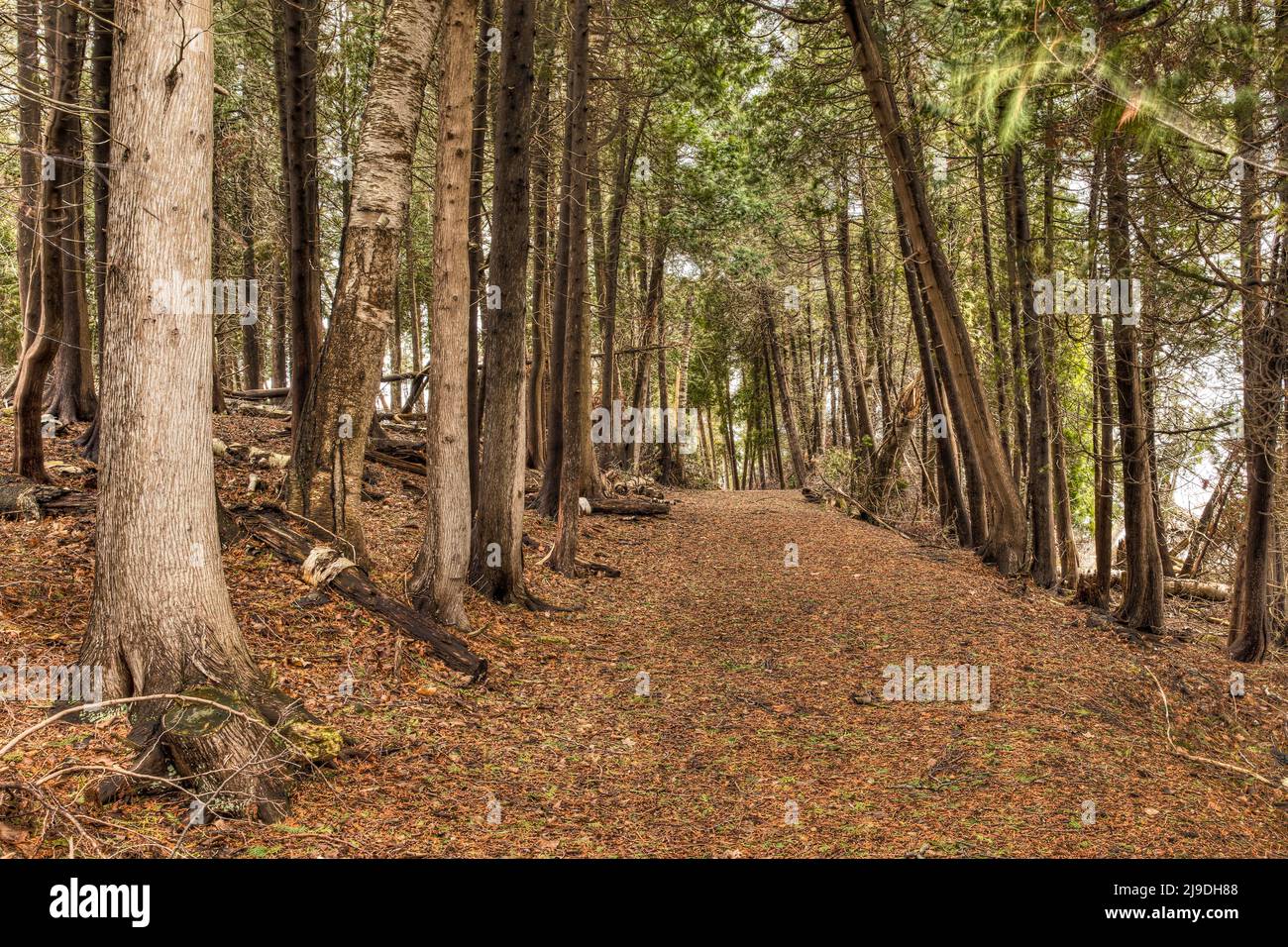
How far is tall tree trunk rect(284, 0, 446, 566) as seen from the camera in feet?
24.5

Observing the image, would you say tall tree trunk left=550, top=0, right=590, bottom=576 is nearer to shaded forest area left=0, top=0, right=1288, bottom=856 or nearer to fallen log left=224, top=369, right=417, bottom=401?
shaded forest area left=0, top=0, right=1288, bottom=856

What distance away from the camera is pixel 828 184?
58.6 ft

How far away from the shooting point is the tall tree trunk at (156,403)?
4.53 metres

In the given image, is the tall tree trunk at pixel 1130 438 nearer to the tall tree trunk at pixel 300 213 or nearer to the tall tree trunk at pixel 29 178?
the tall tree trunk at pixel 300 213

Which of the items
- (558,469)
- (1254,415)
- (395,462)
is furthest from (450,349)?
(1254,415)

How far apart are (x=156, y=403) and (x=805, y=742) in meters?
4.89

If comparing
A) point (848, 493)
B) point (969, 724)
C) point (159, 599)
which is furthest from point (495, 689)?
point (848, 493)

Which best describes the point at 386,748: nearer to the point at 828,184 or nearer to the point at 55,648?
the point at 55,648

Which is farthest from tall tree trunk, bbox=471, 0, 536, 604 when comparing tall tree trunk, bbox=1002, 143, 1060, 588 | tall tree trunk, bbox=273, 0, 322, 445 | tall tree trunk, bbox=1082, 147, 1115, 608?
tall tree trunk, bbox=1002, 143, 1060, 588

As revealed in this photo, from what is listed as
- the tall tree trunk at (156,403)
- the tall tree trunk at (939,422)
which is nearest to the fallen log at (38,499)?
the tall tree trunk at (156,403)

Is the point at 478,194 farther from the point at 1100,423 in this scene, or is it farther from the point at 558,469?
the point at 1100,423

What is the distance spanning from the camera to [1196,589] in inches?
593

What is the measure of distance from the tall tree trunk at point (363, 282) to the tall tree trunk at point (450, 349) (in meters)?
0.31

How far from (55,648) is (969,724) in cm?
647
